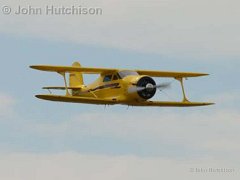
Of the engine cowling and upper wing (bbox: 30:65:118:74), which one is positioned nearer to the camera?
the engine cowling

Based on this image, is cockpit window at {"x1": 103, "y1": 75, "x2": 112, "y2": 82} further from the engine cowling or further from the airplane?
the engine cowling

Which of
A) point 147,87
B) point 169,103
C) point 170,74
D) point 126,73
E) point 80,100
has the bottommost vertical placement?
point 169,103

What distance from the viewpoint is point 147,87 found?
47750mm

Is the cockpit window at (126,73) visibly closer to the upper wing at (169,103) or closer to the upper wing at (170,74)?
the upper wing at (169,103)

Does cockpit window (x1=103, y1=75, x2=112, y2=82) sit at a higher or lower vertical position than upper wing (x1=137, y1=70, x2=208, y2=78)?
lower

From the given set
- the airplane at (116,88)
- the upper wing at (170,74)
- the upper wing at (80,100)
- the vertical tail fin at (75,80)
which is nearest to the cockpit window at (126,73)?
the airplane at (116,88)

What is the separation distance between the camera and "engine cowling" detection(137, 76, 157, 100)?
47750 mm

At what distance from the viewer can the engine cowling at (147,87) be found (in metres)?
47.8

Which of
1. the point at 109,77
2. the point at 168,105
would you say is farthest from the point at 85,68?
the point at 168,105

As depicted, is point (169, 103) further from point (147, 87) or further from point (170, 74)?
point (147, 87)

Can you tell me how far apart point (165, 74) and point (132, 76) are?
4.99 m

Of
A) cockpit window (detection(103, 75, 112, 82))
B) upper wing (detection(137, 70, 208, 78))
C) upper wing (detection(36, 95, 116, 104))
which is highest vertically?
upper wing (detection(137, 70, 208, 78))

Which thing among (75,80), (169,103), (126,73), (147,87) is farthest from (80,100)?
(75,80)

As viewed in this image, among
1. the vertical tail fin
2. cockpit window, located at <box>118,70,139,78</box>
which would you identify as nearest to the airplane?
cockpit window, located at <box>118,70,139,78</box>
